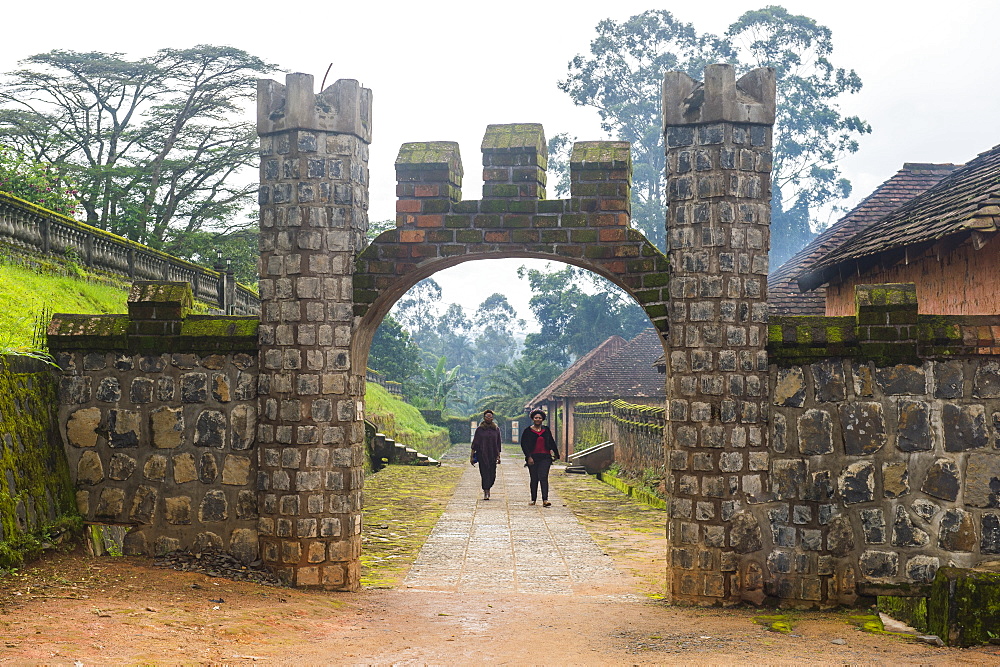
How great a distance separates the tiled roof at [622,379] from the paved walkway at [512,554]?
18.7 metres

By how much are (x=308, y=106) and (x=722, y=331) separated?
4.28 meters

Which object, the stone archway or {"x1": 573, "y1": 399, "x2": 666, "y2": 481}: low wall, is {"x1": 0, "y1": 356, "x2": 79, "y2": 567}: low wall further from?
{"x1": 573, "y1": 399, "x2": 666, "y2": 481}: low wall

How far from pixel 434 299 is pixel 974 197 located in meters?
87.2

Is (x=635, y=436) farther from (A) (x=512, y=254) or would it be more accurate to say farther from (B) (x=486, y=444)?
(A) (x=512, y=254)

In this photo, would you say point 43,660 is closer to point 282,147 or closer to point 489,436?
point 282,147

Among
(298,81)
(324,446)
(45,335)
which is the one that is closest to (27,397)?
(45,335)

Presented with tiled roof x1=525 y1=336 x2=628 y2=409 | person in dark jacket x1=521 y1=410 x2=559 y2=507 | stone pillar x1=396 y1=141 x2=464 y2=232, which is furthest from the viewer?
tiled roof x1=525 y1=336 x2=628 y2=409

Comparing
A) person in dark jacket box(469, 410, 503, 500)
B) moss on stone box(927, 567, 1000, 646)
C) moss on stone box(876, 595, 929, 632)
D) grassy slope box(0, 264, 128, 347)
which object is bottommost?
moss on stone box(876, 595, 929, 632)

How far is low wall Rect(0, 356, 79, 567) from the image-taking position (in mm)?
6992

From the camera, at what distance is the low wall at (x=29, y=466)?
6.99m

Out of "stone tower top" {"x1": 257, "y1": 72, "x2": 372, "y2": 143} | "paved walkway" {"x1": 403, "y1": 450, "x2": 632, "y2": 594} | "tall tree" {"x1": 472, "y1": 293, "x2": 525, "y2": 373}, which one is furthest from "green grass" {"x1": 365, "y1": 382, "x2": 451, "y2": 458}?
"tall tree" {"x1": 472, "y1": 293, "x2": 525, "y2": 373}

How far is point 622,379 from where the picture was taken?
3528 cm

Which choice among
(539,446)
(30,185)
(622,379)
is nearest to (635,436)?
(539,446)

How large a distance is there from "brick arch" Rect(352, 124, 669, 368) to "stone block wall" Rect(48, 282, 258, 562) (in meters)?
1.33
